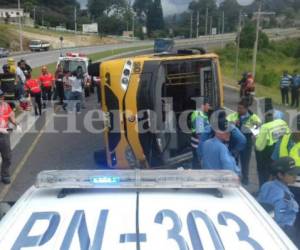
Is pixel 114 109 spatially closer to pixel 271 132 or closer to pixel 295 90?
pixel 271 132

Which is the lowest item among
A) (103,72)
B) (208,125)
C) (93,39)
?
(93,39)

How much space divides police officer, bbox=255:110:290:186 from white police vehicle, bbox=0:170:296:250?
16.6ft

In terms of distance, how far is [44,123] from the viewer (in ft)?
59.5

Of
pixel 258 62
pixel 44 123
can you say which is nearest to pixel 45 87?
pixel 44 123

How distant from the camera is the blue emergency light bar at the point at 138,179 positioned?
3219 millimetres

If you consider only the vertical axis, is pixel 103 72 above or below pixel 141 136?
above

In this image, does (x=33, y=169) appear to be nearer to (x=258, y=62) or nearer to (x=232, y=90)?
(x=232, y=90)

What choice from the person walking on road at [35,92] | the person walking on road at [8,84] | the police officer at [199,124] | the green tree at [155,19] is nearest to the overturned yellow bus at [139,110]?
the police officer at [199,124]

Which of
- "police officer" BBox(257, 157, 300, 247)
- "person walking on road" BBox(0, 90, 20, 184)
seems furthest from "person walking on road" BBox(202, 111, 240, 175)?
"person walking on road" BBox(0, 90, 20, 184)

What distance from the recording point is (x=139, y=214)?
9.61 feet

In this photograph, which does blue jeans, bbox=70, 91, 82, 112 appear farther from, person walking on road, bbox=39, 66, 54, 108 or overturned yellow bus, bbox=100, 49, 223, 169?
overturned yellow bus, bbox=100, 49, 223, 169

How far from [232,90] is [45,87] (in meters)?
12.4

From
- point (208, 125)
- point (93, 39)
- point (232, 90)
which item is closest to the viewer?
point (208, 125)

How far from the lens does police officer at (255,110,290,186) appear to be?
27.1ft
